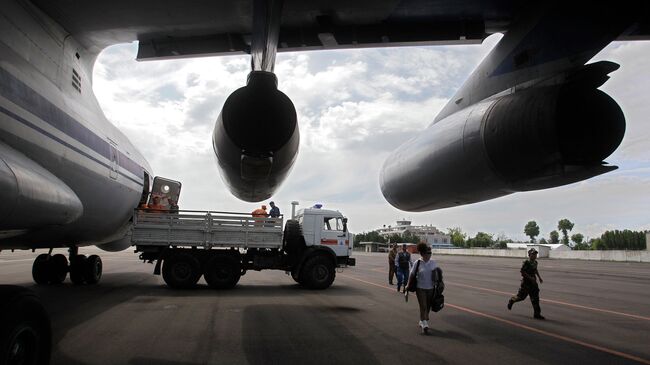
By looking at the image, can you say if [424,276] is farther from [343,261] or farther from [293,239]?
[293,239]

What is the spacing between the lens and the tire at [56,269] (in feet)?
47.5

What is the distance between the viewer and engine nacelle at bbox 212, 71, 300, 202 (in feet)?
13.5

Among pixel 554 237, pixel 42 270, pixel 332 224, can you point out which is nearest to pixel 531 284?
pixel 332 224

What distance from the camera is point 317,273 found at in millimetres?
14781

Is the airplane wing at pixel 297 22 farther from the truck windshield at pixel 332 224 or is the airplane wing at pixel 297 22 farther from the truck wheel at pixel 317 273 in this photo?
the truck windshield at pixel 332 224

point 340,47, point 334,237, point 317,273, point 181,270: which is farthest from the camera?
point 334,237

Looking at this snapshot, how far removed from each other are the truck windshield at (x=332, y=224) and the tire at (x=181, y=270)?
177 inches

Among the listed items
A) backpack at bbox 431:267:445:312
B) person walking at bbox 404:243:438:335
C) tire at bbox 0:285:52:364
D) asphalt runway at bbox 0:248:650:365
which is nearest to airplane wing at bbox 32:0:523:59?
tire at bbox 0:285:52:364

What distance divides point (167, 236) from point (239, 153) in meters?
10.6

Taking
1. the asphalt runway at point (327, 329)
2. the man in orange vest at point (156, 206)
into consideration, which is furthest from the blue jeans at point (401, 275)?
the man in orange vest at point (156, 206)

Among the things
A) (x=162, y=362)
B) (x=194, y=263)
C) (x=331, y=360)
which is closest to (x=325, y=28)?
(x=331, y=360)

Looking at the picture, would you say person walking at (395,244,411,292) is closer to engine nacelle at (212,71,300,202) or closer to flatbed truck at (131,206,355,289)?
flatbed truck at (131,206,355,289)

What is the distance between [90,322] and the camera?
316 inches

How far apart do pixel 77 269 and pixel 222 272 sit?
4.79m
